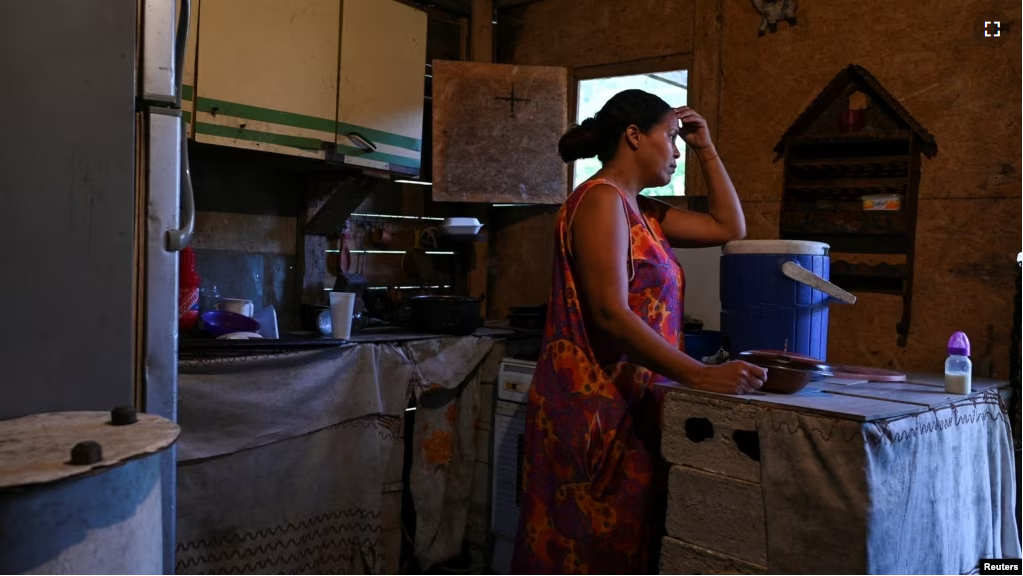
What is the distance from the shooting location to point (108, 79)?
1951 millimetres

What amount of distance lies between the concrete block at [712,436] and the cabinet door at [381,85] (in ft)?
6.84

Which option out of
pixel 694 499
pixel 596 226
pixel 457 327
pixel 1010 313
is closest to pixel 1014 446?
pixel 1010 313

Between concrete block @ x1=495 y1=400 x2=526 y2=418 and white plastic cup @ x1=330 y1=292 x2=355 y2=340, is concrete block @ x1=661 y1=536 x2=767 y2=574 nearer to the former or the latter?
concrete block @ x1=495 y1=400 x2=526 y2=418

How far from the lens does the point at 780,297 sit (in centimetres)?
271

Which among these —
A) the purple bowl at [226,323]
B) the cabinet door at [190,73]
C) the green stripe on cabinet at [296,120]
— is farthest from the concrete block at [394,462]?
the cabinet door at [190,73]

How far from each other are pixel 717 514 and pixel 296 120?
2372mm

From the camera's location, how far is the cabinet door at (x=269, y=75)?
3281mm

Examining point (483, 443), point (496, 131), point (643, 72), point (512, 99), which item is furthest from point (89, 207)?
point (643, 72)

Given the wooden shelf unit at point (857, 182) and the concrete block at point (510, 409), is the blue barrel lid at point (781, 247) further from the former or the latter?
the concrete block at point (510, 409)

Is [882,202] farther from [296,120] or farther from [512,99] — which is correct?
[296,120]

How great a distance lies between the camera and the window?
4.23 meters

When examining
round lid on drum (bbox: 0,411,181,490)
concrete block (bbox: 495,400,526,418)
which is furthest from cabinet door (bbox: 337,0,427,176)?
round lid on drum (bbox: 0,411,181,490)

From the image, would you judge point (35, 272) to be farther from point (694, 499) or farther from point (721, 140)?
point (721, 140)

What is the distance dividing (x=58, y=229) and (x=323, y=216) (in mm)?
2198
